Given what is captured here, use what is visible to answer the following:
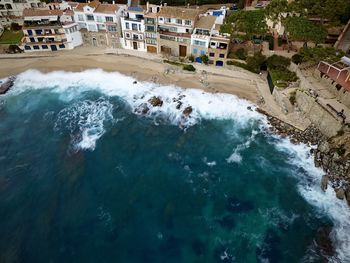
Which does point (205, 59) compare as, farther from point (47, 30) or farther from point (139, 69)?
point (47, 30)

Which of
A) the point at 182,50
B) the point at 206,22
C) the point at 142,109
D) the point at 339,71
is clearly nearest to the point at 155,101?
the point at 142,109

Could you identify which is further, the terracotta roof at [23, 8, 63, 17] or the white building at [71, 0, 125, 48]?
the white building at [71, 0, 125, 48]

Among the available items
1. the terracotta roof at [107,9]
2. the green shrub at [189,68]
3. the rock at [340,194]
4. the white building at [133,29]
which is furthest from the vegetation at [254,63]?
the terracotta roof at [107,9]

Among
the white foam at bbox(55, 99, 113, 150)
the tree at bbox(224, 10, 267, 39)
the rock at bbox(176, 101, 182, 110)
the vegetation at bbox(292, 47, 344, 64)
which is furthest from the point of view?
the tree at bbox(224, 10, 267, 39)

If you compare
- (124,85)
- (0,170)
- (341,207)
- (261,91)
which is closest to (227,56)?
(261,91)

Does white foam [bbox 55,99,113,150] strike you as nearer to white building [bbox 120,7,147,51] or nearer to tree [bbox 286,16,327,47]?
white building [bbox 120,7,147,51]

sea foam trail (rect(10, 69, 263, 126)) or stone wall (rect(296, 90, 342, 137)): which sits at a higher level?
stone wall (rect(296, 90, 342, 137))

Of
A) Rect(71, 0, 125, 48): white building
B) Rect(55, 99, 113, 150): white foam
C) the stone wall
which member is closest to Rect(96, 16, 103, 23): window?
Rect(71, 0, 125, 48): white building

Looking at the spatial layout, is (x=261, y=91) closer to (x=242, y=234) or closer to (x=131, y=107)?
(x=131, y=107)
